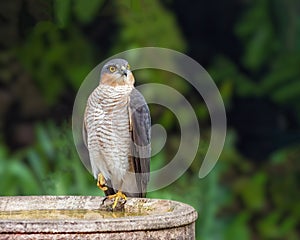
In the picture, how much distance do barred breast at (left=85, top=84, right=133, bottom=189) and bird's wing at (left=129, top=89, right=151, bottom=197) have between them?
28 millimetres

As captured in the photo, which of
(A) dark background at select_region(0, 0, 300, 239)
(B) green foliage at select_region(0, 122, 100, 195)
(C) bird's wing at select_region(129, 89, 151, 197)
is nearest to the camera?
(C) bird's wing at select_region(129, 89, 151, 197)

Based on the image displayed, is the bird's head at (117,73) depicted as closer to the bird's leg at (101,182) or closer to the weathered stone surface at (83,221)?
the bird's leg at (101,182)

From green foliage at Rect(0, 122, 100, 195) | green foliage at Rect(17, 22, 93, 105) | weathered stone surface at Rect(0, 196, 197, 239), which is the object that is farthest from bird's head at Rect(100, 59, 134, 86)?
green foliage at Rect(17, 22, 93, 105)

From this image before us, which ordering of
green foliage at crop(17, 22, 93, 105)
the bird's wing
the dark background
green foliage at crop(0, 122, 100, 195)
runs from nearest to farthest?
the bird's wing < green foliage at crop(0, 122, 100, 195) < the dark background < green foliage at crop(17, 22, 93, 105)

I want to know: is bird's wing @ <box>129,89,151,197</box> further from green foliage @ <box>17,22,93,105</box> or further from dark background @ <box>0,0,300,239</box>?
green foliage @ <box>17,22,93,105</box>

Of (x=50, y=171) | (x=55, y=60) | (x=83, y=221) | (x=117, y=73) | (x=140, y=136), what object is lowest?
(x=50, y=171)

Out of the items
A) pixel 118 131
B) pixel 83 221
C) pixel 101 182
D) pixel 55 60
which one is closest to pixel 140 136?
pixel 118 131

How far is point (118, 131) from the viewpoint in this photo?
353 centimetres

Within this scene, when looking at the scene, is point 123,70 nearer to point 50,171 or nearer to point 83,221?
point 83,221

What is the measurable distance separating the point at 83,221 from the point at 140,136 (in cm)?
129

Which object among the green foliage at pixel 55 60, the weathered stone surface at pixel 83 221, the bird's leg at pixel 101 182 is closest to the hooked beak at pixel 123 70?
the bird's leg at pixel 101 182

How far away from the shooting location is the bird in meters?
3.49

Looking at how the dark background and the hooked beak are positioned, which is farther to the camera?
the dark background

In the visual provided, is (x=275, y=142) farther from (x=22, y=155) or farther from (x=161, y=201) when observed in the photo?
(x=161, y=201)
